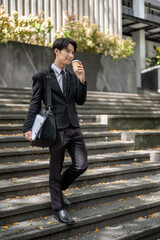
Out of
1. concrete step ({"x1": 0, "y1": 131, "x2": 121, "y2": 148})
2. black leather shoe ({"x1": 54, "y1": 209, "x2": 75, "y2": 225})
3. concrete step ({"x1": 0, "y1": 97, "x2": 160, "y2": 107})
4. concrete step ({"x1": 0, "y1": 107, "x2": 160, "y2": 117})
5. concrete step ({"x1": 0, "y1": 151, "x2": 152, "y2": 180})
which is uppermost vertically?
concrete step ({"x1": 0, "y1": 97, "x2": 160, "y2": 107})

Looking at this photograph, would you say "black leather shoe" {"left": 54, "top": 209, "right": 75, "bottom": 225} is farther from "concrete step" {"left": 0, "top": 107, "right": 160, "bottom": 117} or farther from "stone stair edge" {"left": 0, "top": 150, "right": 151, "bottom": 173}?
"concrete step" {"left": 0, "top": 107, "right": 160, "bottom": 117}

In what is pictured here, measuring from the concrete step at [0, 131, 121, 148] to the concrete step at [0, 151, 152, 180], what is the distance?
0.43 m

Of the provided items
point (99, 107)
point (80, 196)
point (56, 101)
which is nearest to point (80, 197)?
point (80, 196)

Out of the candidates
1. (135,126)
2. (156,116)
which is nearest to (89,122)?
(135,126)

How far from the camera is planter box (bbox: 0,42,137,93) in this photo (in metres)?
8.70

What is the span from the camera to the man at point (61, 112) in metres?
3.67

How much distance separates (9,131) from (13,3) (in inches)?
248

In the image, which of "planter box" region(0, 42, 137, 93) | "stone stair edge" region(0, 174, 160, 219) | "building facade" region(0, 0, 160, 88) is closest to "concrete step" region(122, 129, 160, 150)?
"stone stair edge" region(0, 174, 160, 219)

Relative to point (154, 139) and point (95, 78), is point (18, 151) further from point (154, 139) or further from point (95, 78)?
point (95, 78)

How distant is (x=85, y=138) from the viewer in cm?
633

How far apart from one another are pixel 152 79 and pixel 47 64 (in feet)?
20.6

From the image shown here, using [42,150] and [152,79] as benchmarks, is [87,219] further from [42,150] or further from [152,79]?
[152,79]

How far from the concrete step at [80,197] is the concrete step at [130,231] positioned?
45 centimetres

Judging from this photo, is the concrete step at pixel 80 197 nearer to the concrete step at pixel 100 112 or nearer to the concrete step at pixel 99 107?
the concrete step at pixel 100 112
